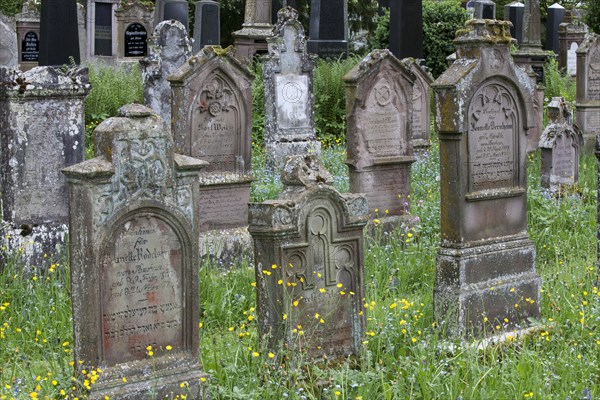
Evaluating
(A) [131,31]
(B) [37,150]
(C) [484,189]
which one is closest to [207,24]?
(A) [131,31]

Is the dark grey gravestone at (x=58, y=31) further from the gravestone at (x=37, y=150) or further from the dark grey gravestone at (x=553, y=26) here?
the dark grey gravestone at (x=553, y=26)

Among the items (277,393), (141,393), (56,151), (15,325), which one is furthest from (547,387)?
(56,151)

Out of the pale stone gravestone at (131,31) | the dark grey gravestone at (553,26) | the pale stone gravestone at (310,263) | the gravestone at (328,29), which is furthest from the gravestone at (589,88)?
the pale stone gravestone at (131,31)

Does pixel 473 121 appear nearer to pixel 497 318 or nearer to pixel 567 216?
pixel 497 318

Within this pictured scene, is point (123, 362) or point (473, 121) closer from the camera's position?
point (123, 362)

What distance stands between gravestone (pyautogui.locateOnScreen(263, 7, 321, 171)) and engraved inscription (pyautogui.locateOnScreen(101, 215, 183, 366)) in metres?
7.40

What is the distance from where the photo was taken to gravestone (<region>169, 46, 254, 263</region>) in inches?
405

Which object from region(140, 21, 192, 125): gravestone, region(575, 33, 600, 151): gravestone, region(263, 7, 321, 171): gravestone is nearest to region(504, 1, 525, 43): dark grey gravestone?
region(575, 33, 600, 151): gravestone

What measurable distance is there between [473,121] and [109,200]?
10.2ft

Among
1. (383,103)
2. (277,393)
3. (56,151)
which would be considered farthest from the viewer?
(383,103)

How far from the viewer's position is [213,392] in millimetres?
6379

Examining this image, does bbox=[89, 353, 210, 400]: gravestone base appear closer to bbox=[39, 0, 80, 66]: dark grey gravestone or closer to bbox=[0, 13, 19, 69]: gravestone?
bbox=[39, 0, 80, 66]: dark grey gravestone

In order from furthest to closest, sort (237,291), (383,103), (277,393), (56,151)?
(383,103) < (56,151) < (237,291) < (277,393)

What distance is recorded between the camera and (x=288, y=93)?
14242mm
